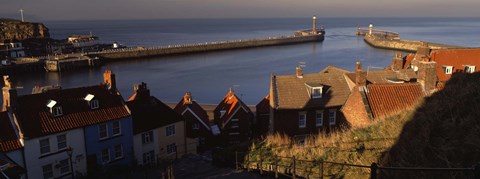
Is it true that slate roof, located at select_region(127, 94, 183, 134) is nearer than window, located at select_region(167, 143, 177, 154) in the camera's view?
Yes

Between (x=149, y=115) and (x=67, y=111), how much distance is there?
5.20 metres

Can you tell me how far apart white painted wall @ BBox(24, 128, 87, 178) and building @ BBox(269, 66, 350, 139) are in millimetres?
10545

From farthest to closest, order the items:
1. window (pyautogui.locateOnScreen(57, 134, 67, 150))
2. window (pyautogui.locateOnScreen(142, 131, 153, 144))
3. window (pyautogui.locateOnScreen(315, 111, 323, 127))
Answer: window (pyautogui.locateOnScreen(315, 111, 323, 127)) → window (pyautogui.locateOnScreen(142, 131, 153, 144)) → window (pyautogui.locateOnScreen(57, 134, 67, 150))

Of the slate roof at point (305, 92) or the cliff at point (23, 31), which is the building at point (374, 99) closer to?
the slate roof at point (305, 92)

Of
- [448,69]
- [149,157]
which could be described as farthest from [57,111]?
[448,69]

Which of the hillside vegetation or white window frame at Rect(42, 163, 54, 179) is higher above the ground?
the hillside vegetation

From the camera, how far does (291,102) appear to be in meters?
25.3

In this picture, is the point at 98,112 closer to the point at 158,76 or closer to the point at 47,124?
the point at 47,124

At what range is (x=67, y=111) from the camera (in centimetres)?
2209

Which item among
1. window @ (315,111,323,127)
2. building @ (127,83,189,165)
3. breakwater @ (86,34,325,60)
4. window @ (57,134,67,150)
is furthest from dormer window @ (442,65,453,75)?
breakwater @ (86,34,325,60)

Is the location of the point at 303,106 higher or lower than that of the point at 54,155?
higher

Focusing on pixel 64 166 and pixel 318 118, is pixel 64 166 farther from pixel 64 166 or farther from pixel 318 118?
pixel 318 118

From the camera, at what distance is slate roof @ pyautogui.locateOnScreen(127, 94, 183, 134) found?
2517 cm

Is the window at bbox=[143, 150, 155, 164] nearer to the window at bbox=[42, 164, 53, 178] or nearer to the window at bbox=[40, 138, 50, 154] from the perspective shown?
the window at bbox=[42, 164, 53, 178]
